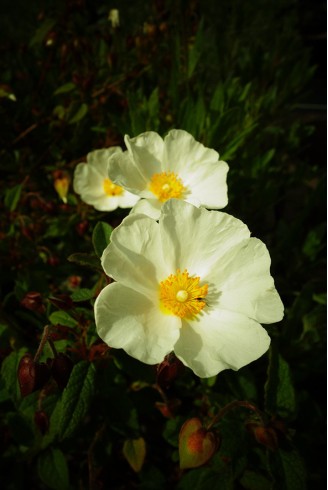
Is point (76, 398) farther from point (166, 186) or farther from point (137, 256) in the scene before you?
point (166, 186)

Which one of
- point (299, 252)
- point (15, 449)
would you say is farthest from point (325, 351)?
point (15, 449)

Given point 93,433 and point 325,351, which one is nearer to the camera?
point 93,433

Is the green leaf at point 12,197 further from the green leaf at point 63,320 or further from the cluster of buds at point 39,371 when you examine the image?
the cluster of buds at point 39,371

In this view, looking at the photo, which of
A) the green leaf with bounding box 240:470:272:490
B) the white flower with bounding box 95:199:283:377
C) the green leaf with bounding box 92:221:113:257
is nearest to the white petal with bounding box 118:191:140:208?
the green leaf with bounding box 92:221:113:257

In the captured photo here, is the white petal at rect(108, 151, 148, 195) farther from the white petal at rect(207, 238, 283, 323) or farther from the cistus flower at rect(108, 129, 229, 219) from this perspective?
the white petal at rect(207, 238, 283, 323)

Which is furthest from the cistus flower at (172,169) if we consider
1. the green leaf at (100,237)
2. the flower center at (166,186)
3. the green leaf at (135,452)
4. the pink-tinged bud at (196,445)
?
the green leaf at (135,452)

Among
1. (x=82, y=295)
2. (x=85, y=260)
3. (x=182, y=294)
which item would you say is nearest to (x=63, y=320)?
(x=82, y=295)

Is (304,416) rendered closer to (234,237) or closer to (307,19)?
(234,237)
